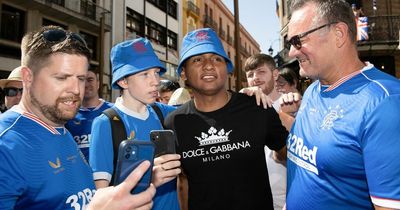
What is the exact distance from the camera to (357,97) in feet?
5.78

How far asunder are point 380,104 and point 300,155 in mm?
636

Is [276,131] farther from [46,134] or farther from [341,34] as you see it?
[46,134]

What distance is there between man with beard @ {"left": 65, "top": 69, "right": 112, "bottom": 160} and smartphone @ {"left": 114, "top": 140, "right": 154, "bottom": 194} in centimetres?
294

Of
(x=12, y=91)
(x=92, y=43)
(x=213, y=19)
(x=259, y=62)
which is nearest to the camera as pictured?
(x=259, y=62)

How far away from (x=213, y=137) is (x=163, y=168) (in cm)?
105

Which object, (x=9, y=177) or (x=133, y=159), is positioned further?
(x=9, y=177)

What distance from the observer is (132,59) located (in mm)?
2871

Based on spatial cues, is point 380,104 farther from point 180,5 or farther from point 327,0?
point 180,5

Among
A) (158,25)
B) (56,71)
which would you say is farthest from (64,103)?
(158,25)

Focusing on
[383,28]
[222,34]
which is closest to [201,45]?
[383,28]

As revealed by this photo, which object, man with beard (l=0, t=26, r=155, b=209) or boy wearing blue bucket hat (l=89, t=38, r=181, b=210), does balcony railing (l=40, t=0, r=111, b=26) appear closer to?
boy wearing blue bucket hat (l=89, t=38, r=181, b=210)

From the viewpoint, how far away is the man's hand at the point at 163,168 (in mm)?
1587

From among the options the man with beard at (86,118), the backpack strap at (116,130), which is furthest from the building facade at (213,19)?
the backpack strap at (116,130)

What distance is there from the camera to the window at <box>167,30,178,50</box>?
27859 millimetres
